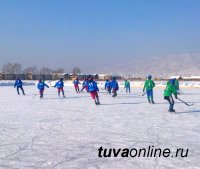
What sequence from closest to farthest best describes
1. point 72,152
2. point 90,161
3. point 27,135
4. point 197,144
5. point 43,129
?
point 90,161 < point 72,152 < point 197,144 < point 27,135 < point 43,129

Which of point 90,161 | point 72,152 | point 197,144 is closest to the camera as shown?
point 90,161

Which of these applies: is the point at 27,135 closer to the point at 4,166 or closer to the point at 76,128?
the point at 76,128

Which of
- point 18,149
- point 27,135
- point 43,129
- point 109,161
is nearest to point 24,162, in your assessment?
point 18,149

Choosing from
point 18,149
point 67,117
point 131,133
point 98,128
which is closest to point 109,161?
point 18,149

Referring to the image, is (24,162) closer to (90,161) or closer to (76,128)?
(90,161)

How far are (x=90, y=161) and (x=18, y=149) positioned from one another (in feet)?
4.93

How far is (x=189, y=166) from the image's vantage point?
4793 mm

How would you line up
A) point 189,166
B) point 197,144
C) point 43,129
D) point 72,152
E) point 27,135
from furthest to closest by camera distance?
point 43,129 → point 27,135 → point 197,144 → point 72,152 → point 189,166

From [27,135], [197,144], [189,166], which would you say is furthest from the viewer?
[27,135]

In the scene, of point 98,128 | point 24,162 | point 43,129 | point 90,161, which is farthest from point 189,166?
point 43,129

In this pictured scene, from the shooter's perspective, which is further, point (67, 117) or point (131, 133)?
point (67, 117)

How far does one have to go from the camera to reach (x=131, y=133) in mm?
7418

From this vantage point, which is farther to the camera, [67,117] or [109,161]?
[67,117]

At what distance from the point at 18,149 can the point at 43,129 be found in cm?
213
